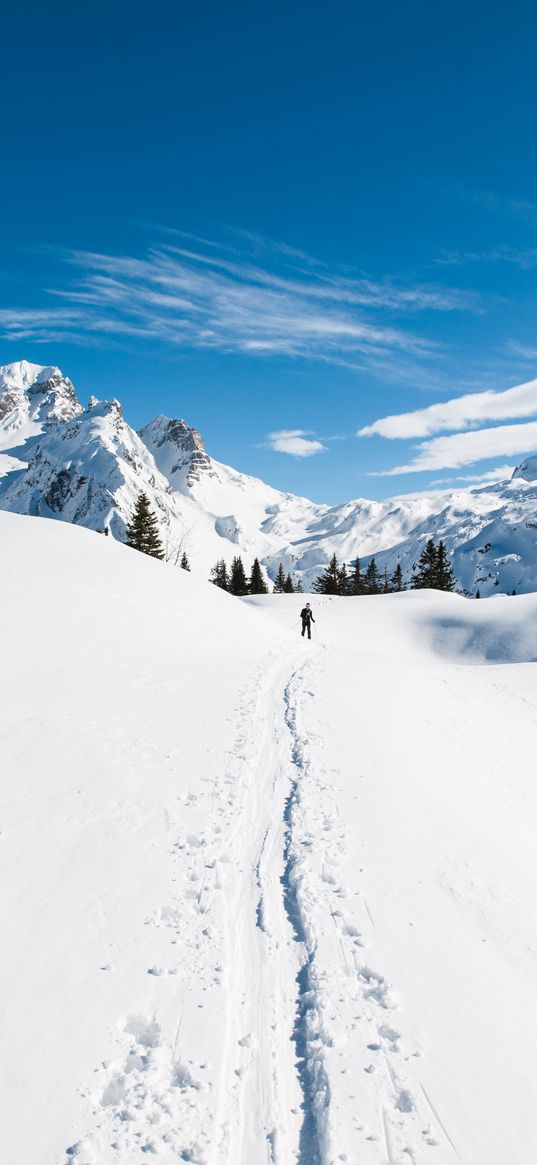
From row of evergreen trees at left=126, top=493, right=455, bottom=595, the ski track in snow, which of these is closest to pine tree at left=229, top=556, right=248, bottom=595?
row of evergreen trees at left=126, top=493, right=455, bottom=595

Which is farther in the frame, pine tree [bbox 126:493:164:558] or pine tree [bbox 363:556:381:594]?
pine tree [bbox 363:556:381:594]

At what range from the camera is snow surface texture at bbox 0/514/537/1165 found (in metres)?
4.07

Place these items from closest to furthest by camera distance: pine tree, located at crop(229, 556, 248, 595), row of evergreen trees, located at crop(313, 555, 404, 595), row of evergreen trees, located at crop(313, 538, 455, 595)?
row of evergreen trees, located at crop(313, 538, 455, 595)
row of evergreen trees, located at crop(313, 555, 404, 595)
pine tree, located at crop(229, 556, 248, 595)

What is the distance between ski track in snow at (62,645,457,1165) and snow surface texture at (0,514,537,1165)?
0.8 inches

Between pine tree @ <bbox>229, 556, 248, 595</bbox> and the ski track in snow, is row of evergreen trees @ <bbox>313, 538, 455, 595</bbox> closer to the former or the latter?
pine tree @ <bbox>229, 556, 248, 595</bbox>

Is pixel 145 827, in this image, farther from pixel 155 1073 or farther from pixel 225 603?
pixel 225 603

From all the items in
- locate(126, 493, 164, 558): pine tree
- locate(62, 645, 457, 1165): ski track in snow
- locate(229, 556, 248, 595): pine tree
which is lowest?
locate(62, 645, 457, 1165): ski track in snow

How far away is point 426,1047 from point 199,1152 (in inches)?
86.0

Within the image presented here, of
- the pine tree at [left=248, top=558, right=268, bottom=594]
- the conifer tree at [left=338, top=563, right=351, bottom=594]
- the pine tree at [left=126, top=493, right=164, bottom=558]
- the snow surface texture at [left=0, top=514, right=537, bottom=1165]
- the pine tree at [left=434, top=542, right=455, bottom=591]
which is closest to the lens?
the snow surface texture at [left=0, top=514, right=537, bottom=1165]

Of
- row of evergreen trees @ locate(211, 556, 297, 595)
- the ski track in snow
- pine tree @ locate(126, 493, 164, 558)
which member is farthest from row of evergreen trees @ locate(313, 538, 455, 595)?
the ski track in snow

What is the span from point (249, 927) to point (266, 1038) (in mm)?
1328

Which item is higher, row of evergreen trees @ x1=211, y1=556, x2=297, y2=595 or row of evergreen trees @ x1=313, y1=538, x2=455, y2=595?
row of evergreen trees @ x1=313, y1=538, x2=455, y2=595

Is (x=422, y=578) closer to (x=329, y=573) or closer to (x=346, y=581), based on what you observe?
(x=329, y=573)

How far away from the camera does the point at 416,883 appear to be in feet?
24.1
